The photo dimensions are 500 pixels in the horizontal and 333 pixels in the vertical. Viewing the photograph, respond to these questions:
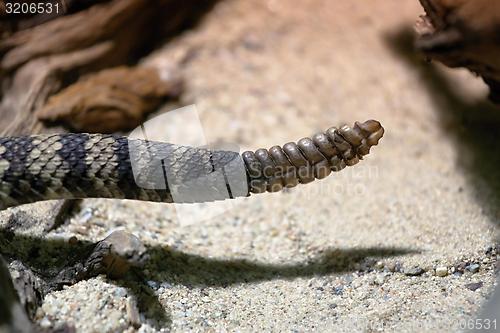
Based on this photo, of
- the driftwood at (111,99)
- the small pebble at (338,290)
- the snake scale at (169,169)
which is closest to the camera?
the snake scale at (169,169)

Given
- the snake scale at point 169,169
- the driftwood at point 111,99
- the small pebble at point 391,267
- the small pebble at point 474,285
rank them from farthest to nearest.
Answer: the driftwood at point 111,99 < the small pebble at point 391,267 < the snake scale at point 169,169 < the small pebble at point 474,285

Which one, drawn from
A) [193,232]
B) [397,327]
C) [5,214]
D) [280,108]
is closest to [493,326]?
[397,327]

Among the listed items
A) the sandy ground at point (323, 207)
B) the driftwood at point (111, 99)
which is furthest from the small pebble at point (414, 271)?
the driftwood at point (111, 99)

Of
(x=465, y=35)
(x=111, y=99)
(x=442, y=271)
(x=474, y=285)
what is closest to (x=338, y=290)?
(x=442, y=271)

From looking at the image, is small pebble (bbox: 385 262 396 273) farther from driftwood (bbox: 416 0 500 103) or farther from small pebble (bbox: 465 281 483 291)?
driftwood (bbox: 416 0 500 103)

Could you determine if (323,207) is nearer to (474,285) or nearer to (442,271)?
(442,271)

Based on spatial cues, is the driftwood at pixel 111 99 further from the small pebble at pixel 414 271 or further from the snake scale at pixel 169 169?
the small pebble at pixel 414 271
